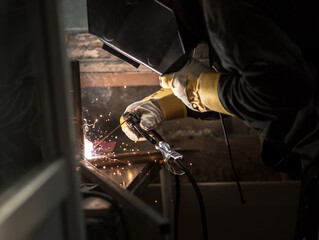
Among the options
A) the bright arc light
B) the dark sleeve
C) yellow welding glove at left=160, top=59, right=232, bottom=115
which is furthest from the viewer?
the bright arc light

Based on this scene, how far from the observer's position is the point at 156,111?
1691mm

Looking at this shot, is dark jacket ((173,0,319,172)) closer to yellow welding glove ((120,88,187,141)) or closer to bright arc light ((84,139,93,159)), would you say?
yellow welding glove ((120,88,187,141))

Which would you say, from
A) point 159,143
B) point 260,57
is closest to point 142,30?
point 159,143

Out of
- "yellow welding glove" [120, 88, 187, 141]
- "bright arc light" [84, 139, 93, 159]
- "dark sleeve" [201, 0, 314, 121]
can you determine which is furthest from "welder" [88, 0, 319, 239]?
"bright arc light" [84, 139, 93, 159]

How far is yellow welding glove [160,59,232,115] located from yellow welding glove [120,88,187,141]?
15 centimetres

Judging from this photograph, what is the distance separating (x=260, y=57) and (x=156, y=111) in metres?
0.77

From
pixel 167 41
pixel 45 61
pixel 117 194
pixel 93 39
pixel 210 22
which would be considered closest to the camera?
pixel 45 61

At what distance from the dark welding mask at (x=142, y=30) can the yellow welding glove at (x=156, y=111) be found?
0.28 m

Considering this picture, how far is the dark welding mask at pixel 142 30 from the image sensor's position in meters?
1.40

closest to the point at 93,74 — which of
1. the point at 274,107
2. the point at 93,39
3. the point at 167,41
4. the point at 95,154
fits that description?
the point at 93,39

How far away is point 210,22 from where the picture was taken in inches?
43.5

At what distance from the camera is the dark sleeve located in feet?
3.24

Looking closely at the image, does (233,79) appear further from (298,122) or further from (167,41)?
(167,41)

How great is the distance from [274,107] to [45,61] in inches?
27.1
